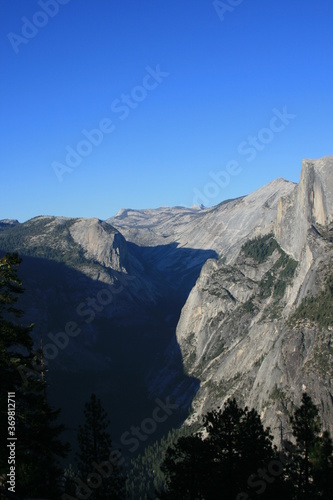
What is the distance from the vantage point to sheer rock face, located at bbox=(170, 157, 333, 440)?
104875 millimetres

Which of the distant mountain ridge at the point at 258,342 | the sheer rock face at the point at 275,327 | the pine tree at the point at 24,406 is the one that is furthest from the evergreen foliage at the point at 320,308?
the pine tree at the point at 24,406

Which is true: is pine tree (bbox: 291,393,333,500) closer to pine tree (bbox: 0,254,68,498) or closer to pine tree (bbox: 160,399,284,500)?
pine tree (bbox: 160,399,284,500)

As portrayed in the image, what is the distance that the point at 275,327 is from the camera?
139625 millimetres

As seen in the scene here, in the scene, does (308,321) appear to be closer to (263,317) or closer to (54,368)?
(263,317)

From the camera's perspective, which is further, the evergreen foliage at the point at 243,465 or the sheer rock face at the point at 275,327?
the sheer rock face at the point at 275,327

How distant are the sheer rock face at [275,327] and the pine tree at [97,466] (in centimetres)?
5788

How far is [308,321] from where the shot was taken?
115 m

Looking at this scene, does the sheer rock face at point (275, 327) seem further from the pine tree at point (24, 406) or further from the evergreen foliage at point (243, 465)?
the pine tree at point (24, 406)

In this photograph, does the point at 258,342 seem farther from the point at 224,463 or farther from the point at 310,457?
the point at 224,463

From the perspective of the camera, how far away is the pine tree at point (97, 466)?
31719 millimetres

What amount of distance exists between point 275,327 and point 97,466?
4486 inches

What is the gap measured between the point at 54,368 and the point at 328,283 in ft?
361

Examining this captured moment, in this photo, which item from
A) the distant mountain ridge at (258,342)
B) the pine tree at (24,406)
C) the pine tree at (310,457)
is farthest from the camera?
the distant mountain ridge at (258,342)

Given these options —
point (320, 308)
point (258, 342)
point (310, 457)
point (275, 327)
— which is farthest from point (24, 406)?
point (258, 342)
